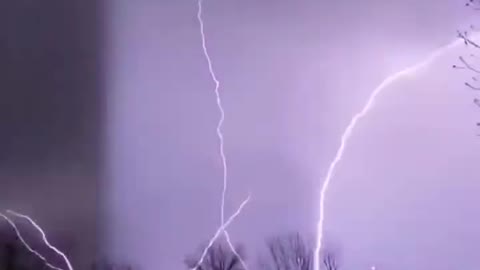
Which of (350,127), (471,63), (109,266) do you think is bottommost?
(109,266)

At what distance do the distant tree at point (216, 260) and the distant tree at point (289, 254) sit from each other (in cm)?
7

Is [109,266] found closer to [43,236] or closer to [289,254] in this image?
[43,236]

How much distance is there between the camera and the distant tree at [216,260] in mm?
1242

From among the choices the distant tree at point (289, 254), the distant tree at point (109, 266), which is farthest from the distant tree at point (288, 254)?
the distant tree at point (109, 266)

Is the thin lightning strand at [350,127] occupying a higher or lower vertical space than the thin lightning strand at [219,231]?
higher

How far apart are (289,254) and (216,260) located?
157mm

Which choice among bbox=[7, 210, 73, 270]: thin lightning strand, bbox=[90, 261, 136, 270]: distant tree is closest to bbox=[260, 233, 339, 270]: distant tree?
bbox=[90, 261, 136, 270]: distant tree

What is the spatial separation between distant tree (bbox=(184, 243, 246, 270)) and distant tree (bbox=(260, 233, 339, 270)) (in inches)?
2.8

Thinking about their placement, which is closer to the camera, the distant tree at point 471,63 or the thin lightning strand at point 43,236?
the thin lightning strand at point 43,236

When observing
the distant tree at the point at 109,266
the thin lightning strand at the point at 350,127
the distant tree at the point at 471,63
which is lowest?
the distant tree at the point at 109,266

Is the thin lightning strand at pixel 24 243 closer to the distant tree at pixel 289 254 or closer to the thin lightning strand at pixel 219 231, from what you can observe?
the thin lightning strand at pixel 219 231

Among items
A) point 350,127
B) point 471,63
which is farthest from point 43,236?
point 471,63

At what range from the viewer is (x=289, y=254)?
1.26 metres

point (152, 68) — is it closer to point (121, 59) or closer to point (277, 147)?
point (121, 59)
